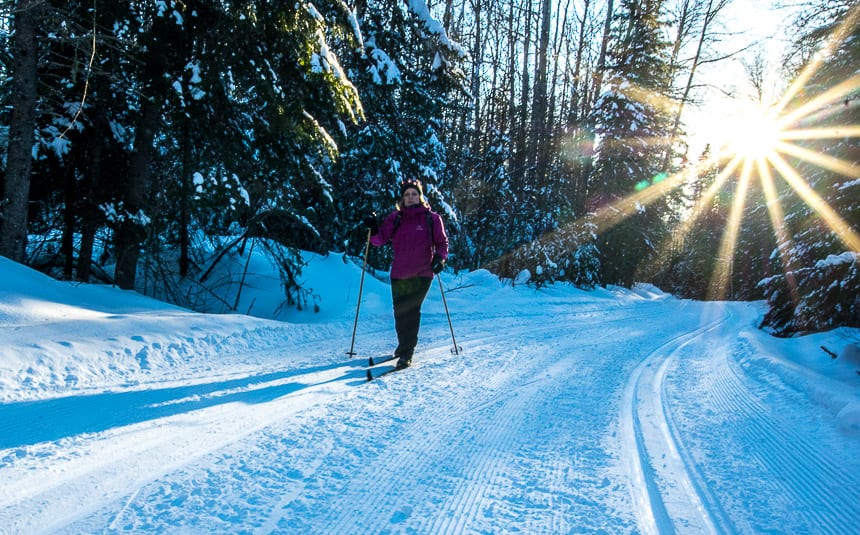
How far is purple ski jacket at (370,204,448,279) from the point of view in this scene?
16.4 ft

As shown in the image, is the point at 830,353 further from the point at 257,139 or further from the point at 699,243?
the point at 699,243

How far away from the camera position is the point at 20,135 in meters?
5.20

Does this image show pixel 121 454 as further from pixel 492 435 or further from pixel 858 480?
pixel 858 480

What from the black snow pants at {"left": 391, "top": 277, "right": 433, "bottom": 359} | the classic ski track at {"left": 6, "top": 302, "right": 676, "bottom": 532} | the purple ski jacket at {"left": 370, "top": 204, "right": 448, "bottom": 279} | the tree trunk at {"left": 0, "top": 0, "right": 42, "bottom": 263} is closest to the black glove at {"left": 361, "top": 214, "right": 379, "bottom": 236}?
the purple ski jacket at {"left": 370, "top": 204, "right": 448, "bottom": 279}

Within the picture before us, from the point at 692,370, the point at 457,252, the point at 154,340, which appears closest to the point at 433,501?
the point at 154,340

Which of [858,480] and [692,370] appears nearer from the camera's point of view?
[858,480]

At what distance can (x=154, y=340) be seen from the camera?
4504 mm

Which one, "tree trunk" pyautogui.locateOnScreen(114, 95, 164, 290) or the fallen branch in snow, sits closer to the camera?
the fallen branch in snow

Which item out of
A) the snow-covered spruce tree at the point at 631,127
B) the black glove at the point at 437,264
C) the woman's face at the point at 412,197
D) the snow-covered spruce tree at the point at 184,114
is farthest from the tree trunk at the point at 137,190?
the snow-covered spruce tree at the point at 631,127

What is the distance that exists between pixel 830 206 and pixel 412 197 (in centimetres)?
608

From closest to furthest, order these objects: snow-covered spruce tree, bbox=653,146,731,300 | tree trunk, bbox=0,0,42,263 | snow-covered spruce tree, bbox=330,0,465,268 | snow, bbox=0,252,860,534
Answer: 1. snow, bbox=0,252,860,534
2. tree trunk, bbox=0,0,42,263
3. snow-covered spruce tree, bbox=330,0,465,268
4. snow-covered spruce tree, bbox=653,146,731,300

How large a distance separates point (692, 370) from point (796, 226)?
4.23m

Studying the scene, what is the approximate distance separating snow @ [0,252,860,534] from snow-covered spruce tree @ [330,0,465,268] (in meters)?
5.20

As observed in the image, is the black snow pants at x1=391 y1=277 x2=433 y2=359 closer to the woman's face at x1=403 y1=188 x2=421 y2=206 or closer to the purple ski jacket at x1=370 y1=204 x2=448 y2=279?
the purple ski jacket at x1=370 y1=204 x2=448 y2=279
